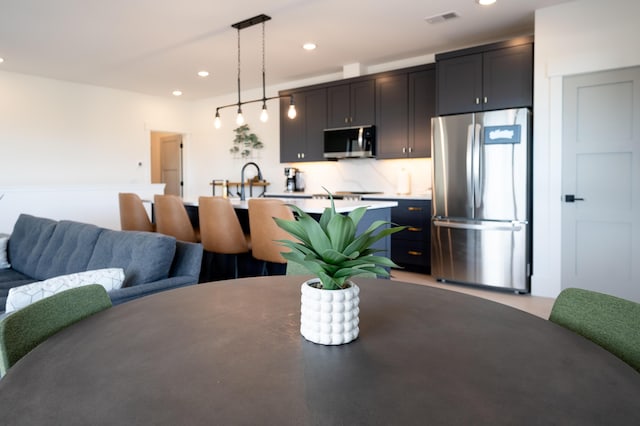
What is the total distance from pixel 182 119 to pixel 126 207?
4.25m

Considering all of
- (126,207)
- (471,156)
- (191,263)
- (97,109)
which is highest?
(97,109)

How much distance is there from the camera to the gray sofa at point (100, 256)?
7.26 ft

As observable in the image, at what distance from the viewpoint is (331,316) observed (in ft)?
3.08

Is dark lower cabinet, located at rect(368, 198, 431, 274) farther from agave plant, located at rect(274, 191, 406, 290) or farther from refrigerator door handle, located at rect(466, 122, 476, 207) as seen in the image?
agave plant, located at rect(274, 191, 406, 290)

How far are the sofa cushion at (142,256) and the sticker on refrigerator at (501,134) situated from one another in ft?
10.4

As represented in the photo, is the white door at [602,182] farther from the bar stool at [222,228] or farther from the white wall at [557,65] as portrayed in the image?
the bar stool at [222,228]

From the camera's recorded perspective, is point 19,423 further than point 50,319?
No

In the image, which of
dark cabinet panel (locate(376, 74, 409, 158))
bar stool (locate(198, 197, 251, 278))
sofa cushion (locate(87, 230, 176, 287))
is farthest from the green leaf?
dark cabinet panel (locate(376, 74, 409, 158))

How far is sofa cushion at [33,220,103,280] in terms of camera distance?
275 cm

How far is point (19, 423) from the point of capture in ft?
2.09

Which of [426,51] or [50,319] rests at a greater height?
[426,51]

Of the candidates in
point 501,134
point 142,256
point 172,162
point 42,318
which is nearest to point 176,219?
point 142,256

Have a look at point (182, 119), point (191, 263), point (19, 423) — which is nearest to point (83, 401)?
point (19, 423)

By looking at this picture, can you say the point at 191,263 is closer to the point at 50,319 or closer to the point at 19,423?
the point at 50,319
